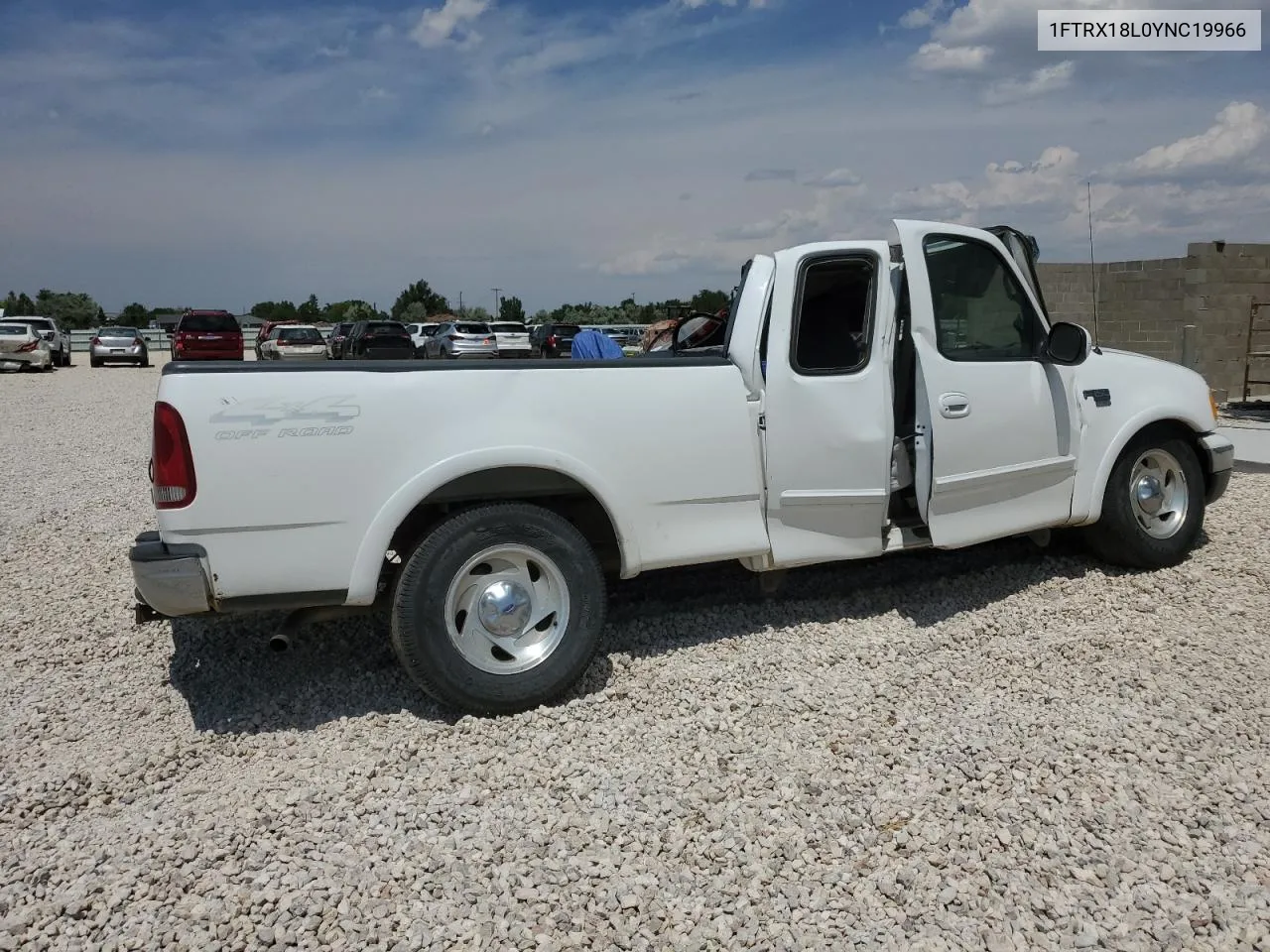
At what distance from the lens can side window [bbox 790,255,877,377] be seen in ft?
15.8

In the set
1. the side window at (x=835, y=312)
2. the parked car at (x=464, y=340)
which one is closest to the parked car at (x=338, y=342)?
the parked car at (x=464, y=340)

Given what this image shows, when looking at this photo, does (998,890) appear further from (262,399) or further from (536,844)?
(262,399)

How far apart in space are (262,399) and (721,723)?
7.34ft

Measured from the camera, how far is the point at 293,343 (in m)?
30.2

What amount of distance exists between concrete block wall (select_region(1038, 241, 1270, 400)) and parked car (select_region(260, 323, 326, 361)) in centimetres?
2078

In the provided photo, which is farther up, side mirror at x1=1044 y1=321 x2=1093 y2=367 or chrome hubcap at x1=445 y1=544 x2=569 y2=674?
side mirror at x1=1044 y1=321 x2=1093 y2=367

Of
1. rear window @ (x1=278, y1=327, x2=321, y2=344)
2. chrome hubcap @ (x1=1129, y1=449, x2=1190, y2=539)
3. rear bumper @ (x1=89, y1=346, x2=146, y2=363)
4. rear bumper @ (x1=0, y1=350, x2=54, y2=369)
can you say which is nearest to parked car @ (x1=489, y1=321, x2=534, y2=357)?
rear window @ (x1=278, y1=327, x2=321, y2=344)

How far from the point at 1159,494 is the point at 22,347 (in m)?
31.5

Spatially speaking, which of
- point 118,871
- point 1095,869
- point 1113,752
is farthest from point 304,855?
point 1113,752

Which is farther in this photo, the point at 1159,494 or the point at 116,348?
the point at 116,348

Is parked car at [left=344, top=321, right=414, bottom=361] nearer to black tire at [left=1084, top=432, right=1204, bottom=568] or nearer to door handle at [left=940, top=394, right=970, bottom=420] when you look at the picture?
black tire at [left=1084, top=432, right=1204, bottom=568]

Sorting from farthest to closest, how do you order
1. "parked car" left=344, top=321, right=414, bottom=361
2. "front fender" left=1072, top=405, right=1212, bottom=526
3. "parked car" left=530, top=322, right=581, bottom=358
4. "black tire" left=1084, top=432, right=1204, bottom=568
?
"parked car" left=530, top=322, right=581, bottom=358, "parked car" left=344, top=321, right=414, bottom=361, "black tire" left=1084, top=432, right=1204, bottom=568, "front fender" left=1072, top=405, right=1212, bottom=526

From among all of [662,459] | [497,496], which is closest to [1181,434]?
[662,459]

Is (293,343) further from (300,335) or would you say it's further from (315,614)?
(315,614)
